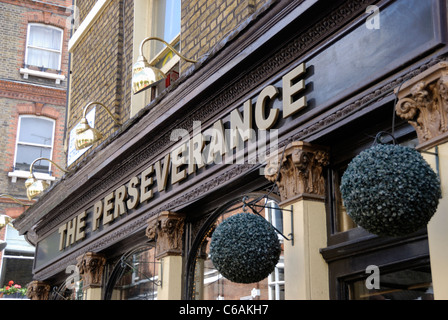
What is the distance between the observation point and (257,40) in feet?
20.1

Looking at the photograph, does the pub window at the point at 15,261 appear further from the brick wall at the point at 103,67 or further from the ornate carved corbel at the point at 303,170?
the ornate carved corbel at the point at 303,170

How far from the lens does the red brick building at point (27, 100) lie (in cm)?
2039

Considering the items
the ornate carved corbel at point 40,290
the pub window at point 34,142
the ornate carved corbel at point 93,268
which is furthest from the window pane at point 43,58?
the ornate carved corbel at point 93,268

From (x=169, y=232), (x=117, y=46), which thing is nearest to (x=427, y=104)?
(x=169, y=232)

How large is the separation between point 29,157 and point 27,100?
6.21 feet

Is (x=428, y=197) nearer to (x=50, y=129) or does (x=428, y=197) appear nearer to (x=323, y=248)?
(x=323, y=248)

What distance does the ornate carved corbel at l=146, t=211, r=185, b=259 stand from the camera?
299 inches

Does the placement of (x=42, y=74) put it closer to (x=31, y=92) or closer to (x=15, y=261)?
(x=31, y=92)

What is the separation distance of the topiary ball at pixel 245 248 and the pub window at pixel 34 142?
670 inches

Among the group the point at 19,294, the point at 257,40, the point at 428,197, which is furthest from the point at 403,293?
the point at 19,294

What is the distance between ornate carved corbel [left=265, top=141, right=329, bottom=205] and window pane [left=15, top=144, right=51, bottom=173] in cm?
1652

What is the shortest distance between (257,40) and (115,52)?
521cm

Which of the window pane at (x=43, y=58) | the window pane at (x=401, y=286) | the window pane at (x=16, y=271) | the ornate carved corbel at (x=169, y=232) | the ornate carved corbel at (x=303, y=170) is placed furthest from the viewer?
Answer: the window pane at (x=43, y=58)

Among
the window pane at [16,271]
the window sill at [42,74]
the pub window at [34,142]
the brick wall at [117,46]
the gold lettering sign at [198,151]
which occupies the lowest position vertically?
the gold lettering sign at [198,151]
